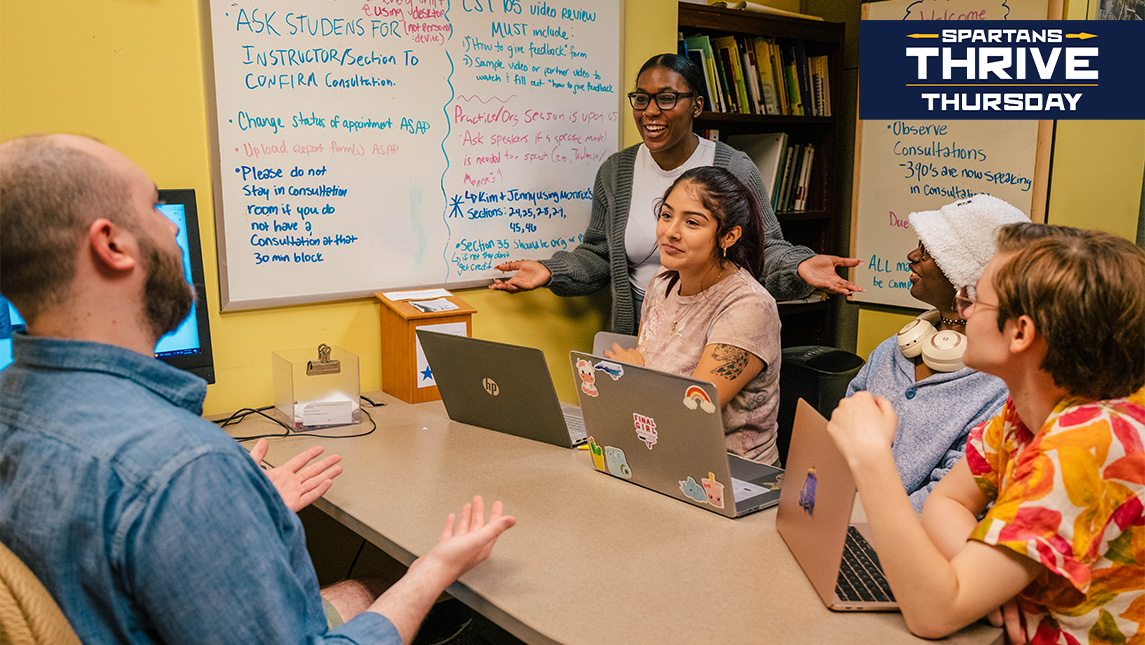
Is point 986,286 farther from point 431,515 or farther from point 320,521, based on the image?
point 320,521

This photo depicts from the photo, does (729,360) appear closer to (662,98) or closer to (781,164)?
(662,98)

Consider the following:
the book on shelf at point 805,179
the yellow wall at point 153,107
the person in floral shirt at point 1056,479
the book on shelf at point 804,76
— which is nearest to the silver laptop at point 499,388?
the yellow wall at point 153,107

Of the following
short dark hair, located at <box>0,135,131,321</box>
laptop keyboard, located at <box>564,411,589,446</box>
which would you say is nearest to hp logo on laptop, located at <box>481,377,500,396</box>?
laptop keyboard, located at <box>564,411,589,446</box>

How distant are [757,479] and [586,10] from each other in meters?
1.77

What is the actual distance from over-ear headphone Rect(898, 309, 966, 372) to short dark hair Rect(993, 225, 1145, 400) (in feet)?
2.03

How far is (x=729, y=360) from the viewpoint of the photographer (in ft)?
6.33

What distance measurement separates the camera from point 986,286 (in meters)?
1.13

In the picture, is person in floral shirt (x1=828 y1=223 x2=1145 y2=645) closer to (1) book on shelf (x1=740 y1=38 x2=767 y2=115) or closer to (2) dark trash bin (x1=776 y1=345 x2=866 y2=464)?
(2) dark trash bin (x1=776 y1=345 x2=866 y2=464)

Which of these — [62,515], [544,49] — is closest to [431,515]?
[62,515]

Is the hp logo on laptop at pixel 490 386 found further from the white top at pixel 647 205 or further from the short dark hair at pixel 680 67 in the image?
the short dark hair at pixel 680 67

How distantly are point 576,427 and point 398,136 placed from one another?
1.02 m

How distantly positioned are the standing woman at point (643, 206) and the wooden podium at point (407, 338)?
280 mm

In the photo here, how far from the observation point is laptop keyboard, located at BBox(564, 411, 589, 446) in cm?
188

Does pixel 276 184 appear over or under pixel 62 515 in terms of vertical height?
over
